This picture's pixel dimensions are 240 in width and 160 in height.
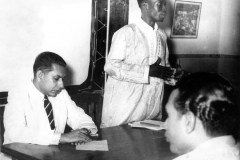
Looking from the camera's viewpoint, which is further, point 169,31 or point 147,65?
point 169,31

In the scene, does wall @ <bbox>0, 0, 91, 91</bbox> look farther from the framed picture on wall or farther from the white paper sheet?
the framed picture on wall

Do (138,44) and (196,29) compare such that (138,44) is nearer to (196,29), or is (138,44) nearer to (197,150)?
(197,150)

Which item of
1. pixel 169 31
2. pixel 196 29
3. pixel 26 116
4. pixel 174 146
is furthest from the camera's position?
pixel 196 29

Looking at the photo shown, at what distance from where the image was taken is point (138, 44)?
3.05 metres

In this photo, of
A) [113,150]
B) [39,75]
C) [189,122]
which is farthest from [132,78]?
[189,122]

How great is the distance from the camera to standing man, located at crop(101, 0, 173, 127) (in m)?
2.94

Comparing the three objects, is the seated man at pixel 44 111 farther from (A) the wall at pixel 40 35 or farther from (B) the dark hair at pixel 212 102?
(B) the dark hair at pixel 212 102

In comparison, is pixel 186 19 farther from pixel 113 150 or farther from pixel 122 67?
pixel 113 150

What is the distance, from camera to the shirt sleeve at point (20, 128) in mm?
2195

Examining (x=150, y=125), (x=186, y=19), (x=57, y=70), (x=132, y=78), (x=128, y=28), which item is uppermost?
(x=186, y=19)

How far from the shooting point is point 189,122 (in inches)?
51.7

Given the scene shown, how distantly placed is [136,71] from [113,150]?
96 centimetres

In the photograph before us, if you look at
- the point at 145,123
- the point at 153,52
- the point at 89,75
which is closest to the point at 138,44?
the point at 153,52

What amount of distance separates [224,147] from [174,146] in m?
0.20
